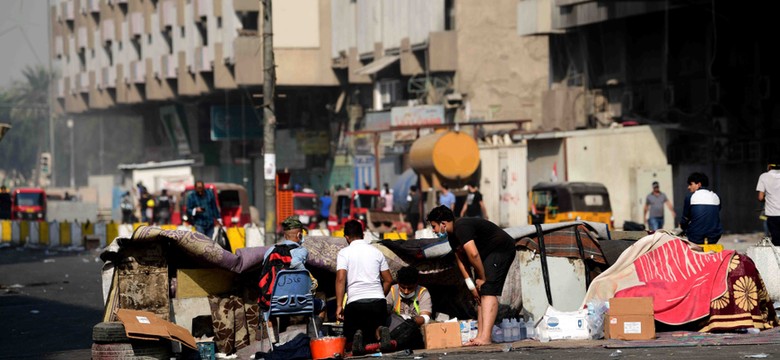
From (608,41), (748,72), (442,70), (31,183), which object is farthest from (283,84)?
(31,183)

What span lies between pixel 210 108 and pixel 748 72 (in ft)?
127

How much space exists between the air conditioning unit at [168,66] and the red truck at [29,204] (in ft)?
45.3

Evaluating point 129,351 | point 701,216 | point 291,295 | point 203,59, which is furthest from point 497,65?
point 129,351

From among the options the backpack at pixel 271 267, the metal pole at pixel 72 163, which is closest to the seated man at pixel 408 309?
the backpack at pixel 271 267

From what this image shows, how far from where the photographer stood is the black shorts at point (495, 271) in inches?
533

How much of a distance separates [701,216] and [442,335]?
14.0 feet

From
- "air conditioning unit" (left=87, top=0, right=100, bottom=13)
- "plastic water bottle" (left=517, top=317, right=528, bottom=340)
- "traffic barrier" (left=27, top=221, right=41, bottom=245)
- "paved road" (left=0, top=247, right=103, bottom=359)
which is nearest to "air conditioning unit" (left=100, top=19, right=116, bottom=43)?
"air conditioning unit" (left=87, top=0, right=100, bottom=13)

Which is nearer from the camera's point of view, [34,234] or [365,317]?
[365,317]

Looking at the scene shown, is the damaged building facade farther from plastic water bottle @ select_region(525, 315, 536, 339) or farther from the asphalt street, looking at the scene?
plastic water bottle @ select_region(525, 315, 536, 339)

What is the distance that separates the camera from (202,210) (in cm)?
2533

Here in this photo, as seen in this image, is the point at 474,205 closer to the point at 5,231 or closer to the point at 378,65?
the point at 5,231

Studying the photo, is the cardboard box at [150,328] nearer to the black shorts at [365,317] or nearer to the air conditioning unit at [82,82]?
the black shorts at [365,317]

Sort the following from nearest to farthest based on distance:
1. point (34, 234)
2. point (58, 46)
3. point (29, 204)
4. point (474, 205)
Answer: point (474, 205)
point (34, 234)
point (29, 204)
point (58, 46)

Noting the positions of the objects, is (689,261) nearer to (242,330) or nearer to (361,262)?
(361,262)
